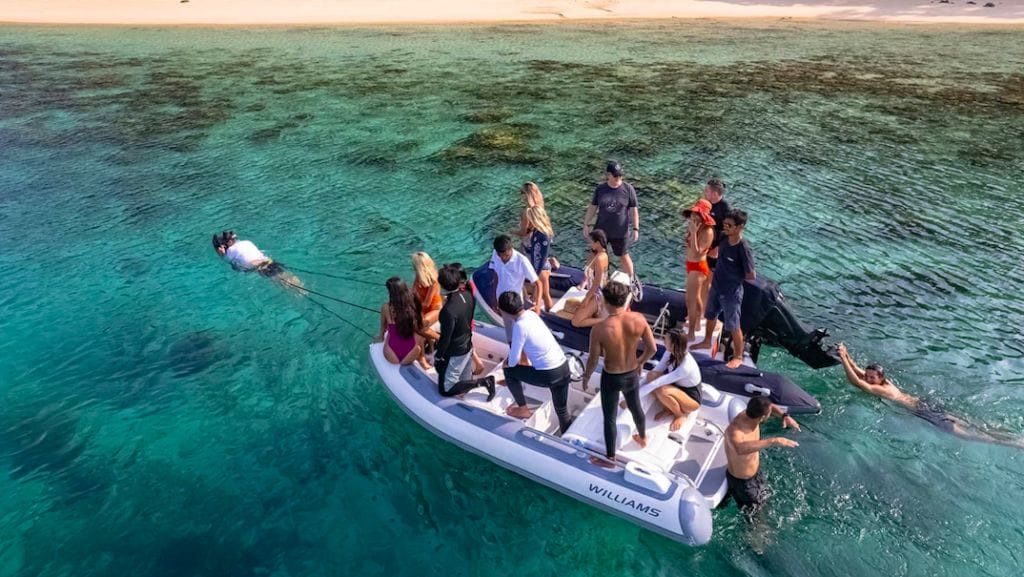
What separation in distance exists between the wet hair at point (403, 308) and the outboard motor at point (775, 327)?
13.8 feet

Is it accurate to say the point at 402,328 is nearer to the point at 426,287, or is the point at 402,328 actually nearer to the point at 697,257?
the point at 426,287

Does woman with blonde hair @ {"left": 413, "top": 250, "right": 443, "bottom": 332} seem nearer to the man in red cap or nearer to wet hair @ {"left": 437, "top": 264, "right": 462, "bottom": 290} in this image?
wet hair @ {"left": 437, "top": 264, "right": 462, "bottom": 290}

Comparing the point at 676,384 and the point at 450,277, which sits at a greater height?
the point at 450,277

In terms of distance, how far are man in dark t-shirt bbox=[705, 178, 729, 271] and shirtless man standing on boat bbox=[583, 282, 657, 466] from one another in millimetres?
2573

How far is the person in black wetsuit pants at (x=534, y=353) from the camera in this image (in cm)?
627

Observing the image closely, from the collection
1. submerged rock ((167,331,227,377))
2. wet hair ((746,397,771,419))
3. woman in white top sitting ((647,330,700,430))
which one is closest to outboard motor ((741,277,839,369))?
woman in white top sitting ((647,330,700,430))

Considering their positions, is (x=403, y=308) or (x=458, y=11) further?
(x=458, y=11)

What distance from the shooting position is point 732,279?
7.62 meters

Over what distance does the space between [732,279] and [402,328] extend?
422 cm

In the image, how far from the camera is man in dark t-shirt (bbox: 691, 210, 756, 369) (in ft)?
24.0

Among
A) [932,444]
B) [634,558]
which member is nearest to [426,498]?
[634,558]

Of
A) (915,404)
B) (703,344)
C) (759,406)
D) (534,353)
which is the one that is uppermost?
(534,353)

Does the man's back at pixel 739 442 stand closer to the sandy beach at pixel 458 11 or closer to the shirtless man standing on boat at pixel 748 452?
the shirtless man standing on boat at pixel 748 452

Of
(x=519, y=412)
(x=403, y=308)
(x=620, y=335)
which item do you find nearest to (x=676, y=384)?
(x=620, y=335)
